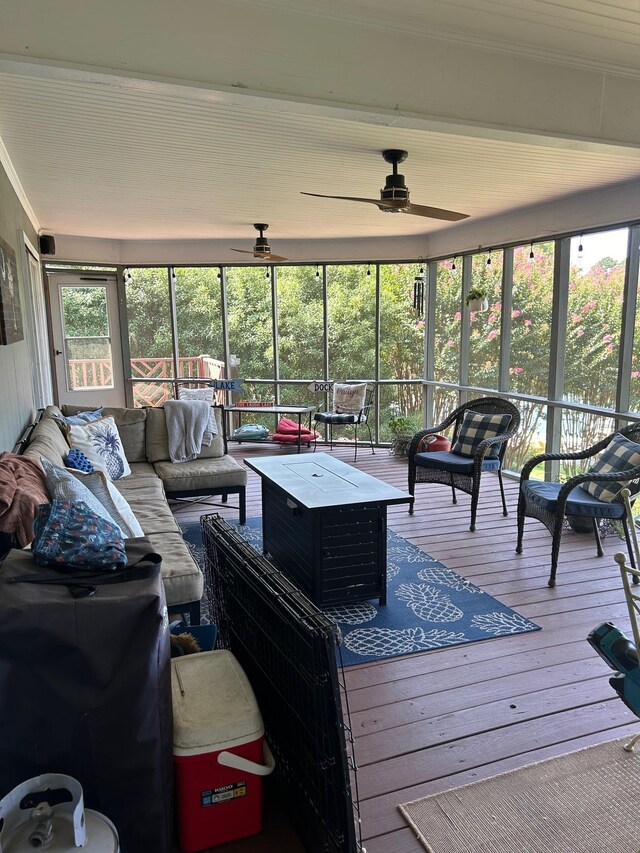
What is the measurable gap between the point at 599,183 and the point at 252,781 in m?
4.72

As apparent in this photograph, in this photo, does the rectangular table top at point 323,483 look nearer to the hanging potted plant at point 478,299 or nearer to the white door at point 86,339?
the hanging potted plant at point 478,299

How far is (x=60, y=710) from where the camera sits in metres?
1.46

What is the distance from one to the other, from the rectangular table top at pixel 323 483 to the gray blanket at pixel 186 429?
96 cm

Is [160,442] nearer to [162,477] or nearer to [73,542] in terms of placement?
[162,477]

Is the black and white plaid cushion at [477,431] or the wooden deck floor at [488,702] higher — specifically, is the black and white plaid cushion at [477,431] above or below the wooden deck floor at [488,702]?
above

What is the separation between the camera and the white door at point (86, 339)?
296 inches

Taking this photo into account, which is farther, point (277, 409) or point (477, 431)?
point (277, 409)

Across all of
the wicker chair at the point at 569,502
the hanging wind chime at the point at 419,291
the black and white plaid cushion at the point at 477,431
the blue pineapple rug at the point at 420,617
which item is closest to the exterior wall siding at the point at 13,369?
the blue pineapple rug at the point at 420,617

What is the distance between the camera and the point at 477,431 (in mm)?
5199

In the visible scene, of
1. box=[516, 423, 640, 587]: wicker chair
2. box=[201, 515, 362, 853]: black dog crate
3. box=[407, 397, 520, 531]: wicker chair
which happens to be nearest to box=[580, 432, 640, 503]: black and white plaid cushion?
box=[516, 423, 640, 587]: wicker chair

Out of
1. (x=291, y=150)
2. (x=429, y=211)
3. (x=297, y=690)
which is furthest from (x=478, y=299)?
(x=297, y=690)

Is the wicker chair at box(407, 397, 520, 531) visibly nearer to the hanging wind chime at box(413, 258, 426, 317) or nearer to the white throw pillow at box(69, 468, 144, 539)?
the white throw pillow at box(69, 468, 144, 539)

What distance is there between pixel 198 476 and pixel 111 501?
6.25 ft

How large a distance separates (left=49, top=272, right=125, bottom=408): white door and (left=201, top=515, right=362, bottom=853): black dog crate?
6.17m
